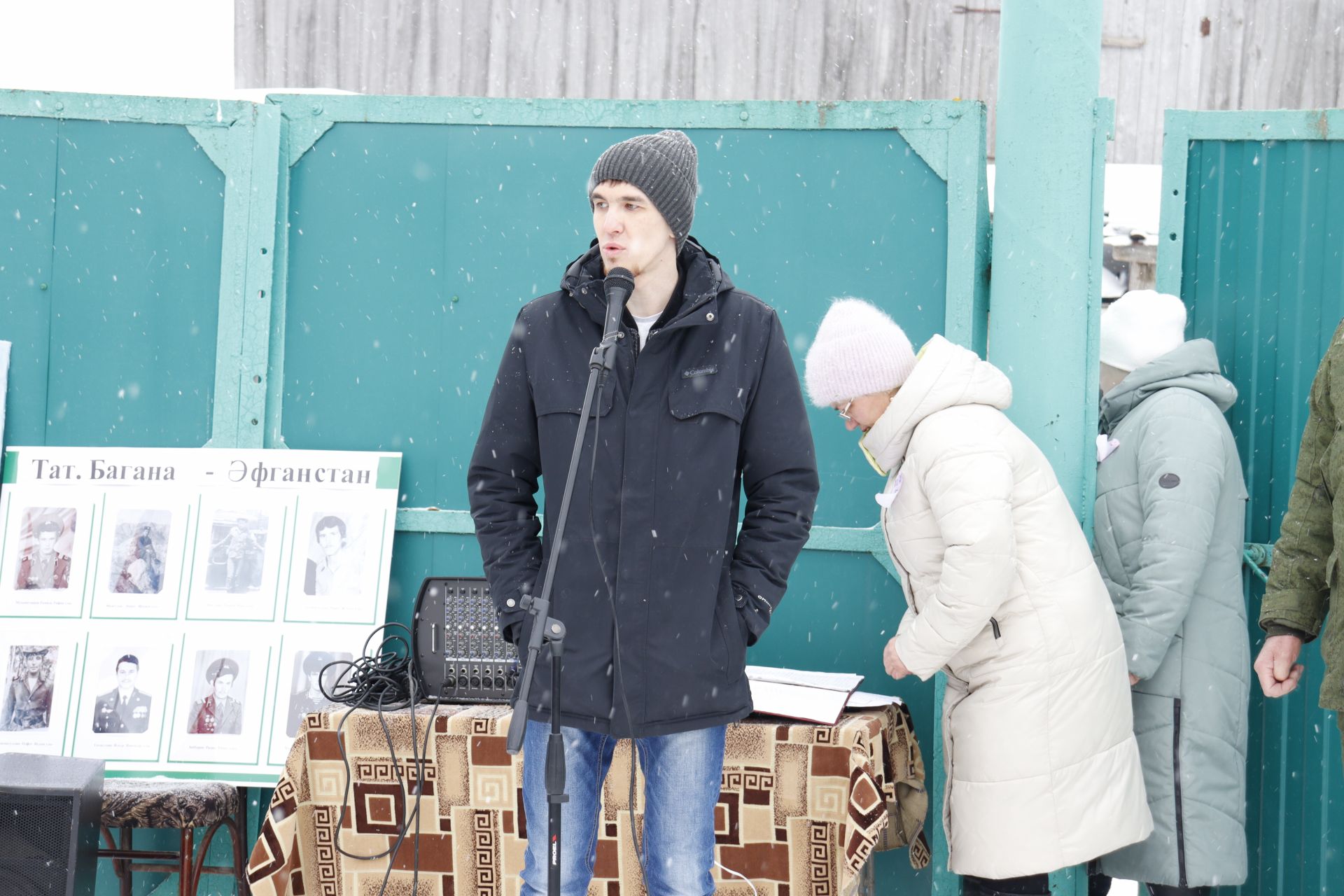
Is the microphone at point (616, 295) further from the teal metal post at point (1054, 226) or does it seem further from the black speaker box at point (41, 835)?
the black speaker box at point (41, 835)

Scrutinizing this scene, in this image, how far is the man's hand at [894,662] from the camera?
113 inches

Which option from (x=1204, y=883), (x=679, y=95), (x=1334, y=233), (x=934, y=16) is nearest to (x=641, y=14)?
(x=679, y=95)

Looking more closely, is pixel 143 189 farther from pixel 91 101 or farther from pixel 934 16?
pixel 934 16

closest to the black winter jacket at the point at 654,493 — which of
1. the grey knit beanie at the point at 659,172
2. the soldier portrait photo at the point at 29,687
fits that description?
the grey knit beanie at the point at 659,172

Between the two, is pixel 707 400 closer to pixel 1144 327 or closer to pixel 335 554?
pixel 1144 327

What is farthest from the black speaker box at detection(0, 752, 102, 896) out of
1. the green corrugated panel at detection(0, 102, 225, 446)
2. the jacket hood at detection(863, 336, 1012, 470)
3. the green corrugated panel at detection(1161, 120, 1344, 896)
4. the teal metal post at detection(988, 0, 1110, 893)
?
the green corrugated panel at detection(1161, 120, 1344, 896)

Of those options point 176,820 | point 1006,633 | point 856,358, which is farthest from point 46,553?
point 1006,633

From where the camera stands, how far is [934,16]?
600 centimetres

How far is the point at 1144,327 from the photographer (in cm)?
325

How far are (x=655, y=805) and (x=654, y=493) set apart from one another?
636 millimetres

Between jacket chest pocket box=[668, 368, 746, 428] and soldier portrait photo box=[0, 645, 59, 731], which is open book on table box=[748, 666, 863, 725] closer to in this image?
jacket chest pocket box=[668, 368, 746, 428]

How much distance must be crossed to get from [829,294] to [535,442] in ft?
4.87

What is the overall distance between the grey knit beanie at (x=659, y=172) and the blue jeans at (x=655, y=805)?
3.40ft

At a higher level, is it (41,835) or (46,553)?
(46,553)
